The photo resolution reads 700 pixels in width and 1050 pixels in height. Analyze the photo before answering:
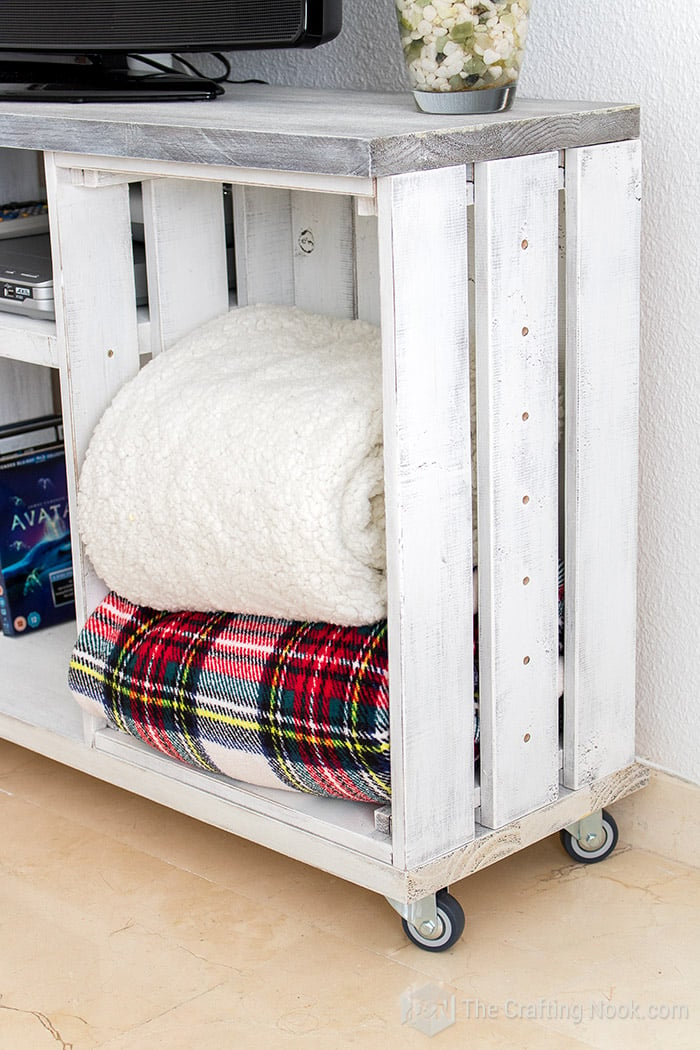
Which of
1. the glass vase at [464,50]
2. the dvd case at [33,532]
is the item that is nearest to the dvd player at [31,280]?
the dvd case at [33,532]

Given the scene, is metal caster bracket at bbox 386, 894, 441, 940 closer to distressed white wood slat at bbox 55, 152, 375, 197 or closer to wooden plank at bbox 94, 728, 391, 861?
wooden plank at bbox 94, 728, 391, 861

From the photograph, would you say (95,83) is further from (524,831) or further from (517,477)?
(524,831)

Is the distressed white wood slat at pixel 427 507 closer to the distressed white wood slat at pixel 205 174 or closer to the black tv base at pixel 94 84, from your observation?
the distressed white wood slat at pixel 205 174

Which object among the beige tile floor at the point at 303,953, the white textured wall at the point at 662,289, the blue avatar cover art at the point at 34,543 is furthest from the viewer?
the blue avatar cover art at the point at 34,543

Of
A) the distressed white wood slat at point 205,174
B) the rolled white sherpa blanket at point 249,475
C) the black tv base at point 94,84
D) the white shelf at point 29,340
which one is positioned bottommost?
the rolled white sherpa blanket at point 249,475

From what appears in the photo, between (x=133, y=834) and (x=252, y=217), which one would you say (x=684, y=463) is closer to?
(x=252, y=217)

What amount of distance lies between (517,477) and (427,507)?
0.32 ft

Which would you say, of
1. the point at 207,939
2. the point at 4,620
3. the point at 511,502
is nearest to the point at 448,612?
the point at 511,502

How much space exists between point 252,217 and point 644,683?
0.60 meters

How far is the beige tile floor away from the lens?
111 centimetres

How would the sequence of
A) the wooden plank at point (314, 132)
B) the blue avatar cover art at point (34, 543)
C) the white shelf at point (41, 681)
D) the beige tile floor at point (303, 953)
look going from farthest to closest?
the blue avatar cover art at point (34, 543) → the white shelf at point (41, 681) → the beige tile floor at point (303, 953) → the wooden plank at point (314, 132)

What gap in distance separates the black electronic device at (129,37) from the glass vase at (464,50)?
17 cm

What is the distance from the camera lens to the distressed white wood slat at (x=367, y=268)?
4.47ft

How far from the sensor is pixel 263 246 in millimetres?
1419
